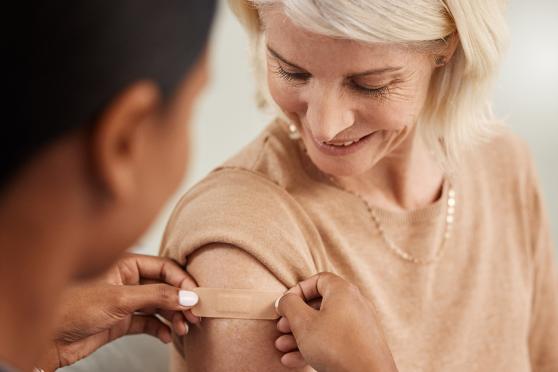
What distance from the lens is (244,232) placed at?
123cm

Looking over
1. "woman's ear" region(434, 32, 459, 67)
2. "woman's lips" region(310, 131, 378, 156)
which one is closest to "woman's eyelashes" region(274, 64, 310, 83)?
"woman's lips" region(310, 131, 378, 156)

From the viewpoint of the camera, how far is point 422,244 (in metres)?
1.50

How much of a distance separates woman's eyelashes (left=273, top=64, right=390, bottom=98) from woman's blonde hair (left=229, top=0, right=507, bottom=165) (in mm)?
77

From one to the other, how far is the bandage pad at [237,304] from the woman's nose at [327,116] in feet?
0.78

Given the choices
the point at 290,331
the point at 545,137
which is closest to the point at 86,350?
the point at 290,331

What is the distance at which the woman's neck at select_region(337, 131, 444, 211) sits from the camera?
4.89ft

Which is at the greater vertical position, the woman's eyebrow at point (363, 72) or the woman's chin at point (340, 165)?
the woman's eyebrow at point (363, 72)

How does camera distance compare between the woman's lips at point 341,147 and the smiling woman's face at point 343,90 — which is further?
the woman's lips at point 341,147

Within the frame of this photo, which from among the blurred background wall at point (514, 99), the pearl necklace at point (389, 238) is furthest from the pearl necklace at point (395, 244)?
the blurred background wall at point (514, 99)

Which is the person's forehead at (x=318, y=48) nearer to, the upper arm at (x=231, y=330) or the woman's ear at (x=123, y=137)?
the upper arm at (x=231, y=330)

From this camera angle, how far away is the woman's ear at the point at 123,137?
25.6 inches

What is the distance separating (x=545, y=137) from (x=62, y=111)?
246 cm

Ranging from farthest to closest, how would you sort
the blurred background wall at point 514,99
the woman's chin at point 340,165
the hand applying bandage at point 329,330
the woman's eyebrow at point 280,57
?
the blurred background wall at point 514,99 < the woman's chin at point 340,165 < the woman's eyebrow at point 280,57 < the hand applying bandage at point 329,330

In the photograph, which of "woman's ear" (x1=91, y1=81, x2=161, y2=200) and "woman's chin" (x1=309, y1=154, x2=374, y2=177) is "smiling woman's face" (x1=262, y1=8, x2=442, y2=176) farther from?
"woman's ear" (x1=91, y1=81, x2=161, y2=200)
